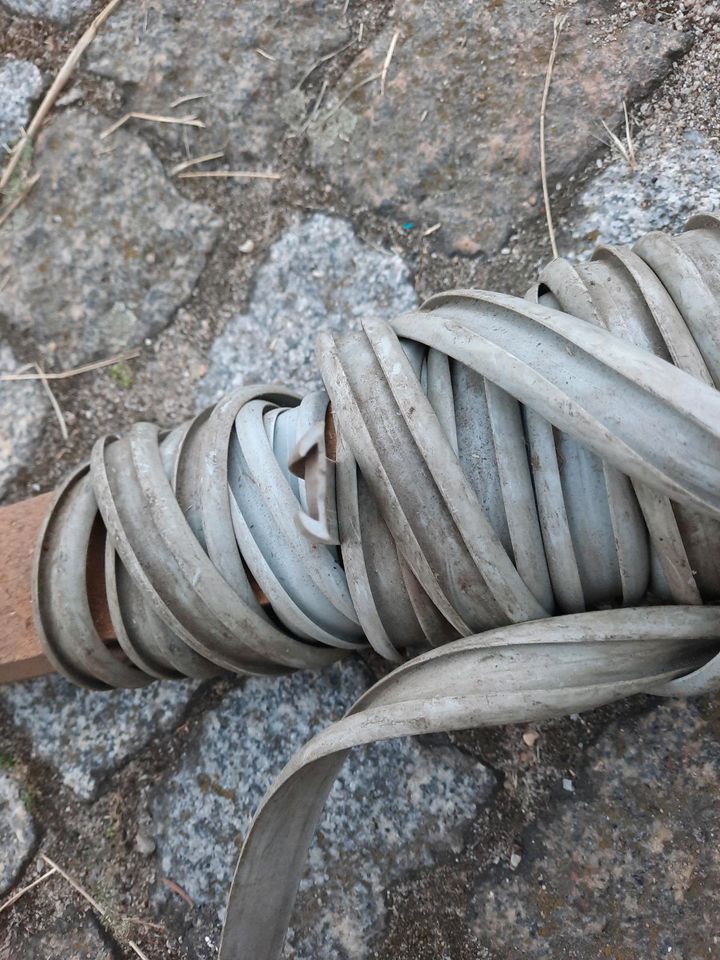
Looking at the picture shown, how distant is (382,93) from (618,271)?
51cm

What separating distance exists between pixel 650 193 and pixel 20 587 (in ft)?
2.66

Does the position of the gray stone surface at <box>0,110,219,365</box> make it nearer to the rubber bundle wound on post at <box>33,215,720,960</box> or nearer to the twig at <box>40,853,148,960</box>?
the rubber bundle wound on post at <box>33,215,720,960</box>

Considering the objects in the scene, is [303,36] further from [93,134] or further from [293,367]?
[293,367]

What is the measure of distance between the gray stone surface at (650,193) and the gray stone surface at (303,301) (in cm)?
23

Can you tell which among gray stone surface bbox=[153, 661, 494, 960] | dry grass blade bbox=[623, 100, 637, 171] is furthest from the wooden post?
dry grass blade bbox=[623, 100, 637, 171]

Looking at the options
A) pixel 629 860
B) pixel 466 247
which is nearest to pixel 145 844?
pixel 629 860

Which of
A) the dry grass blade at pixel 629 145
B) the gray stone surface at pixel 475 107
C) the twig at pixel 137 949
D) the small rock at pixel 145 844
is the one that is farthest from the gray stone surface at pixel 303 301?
the twig at pixel 137 949

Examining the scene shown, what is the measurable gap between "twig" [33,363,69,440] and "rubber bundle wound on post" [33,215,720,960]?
1.13 feet

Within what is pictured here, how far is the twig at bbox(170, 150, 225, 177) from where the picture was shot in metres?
1.07

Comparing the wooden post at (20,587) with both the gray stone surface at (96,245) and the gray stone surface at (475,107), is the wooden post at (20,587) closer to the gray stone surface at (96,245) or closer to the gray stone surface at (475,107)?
the gray stone surface at (96,245)

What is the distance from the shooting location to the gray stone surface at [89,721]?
963mm

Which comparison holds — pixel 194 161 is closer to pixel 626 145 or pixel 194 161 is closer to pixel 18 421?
pixel 18 421

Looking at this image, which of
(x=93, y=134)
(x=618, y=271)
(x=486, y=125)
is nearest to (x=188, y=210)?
(x=93, y=134)

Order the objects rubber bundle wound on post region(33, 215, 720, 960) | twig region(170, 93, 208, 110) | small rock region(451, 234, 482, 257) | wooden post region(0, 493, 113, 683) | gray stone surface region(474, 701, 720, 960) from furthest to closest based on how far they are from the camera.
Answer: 1. twig region(170, 93, 208, 110)
2. small rock region(451, 234, 482, 257)
3. wooden post region(0, 493, 113, 683)
4. gray stone surface region(474, 701, 720, 960)
5. rubber bundle wound on post region(33, 215, 720, 960)
